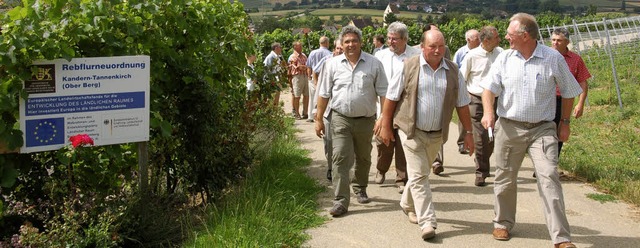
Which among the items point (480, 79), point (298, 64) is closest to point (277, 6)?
point (298, 64)

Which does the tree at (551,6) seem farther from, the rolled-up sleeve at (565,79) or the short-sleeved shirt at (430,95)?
the rolled-up sleeve at (565,79)

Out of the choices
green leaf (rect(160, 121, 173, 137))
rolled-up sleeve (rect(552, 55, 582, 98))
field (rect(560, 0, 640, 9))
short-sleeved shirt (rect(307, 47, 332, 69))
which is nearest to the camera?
rolled-up sleeve (rect(552, 55, 582, 98))

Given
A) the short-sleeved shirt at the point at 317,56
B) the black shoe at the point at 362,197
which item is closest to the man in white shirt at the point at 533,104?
the black shoe at the point at 362,197

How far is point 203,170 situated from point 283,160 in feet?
5.87

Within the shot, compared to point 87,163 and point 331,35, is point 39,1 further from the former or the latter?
point 331,35

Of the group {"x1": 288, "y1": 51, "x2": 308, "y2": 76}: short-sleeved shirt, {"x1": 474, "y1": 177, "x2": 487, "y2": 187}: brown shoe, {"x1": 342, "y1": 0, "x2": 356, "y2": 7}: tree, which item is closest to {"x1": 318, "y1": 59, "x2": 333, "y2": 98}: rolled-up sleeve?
{"x1": 474, "y1": 177, "x2": 487, "y2": 187}: brown shoe

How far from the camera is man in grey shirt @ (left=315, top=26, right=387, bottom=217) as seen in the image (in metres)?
6.63

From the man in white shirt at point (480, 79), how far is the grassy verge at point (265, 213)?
1.93m

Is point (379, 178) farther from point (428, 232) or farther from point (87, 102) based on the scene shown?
point (87, 102)

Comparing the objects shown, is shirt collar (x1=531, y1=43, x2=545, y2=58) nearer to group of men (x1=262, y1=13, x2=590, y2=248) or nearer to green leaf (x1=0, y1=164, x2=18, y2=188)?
group of men (x1=262, y1=13, x2=590, y2=248)

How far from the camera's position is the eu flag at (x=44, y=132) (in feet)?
18.0

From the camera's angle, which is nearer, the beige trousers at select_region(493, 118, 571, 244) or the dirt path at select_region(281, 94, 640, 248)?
the beige trousers at select_region(493, 118, 571, 244)

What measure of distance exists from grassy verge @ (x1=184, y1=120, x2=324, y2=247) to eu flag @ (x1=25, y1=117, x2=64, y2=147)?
1.37 m

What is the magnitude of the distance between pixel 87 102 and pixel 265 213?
178 centimetres
